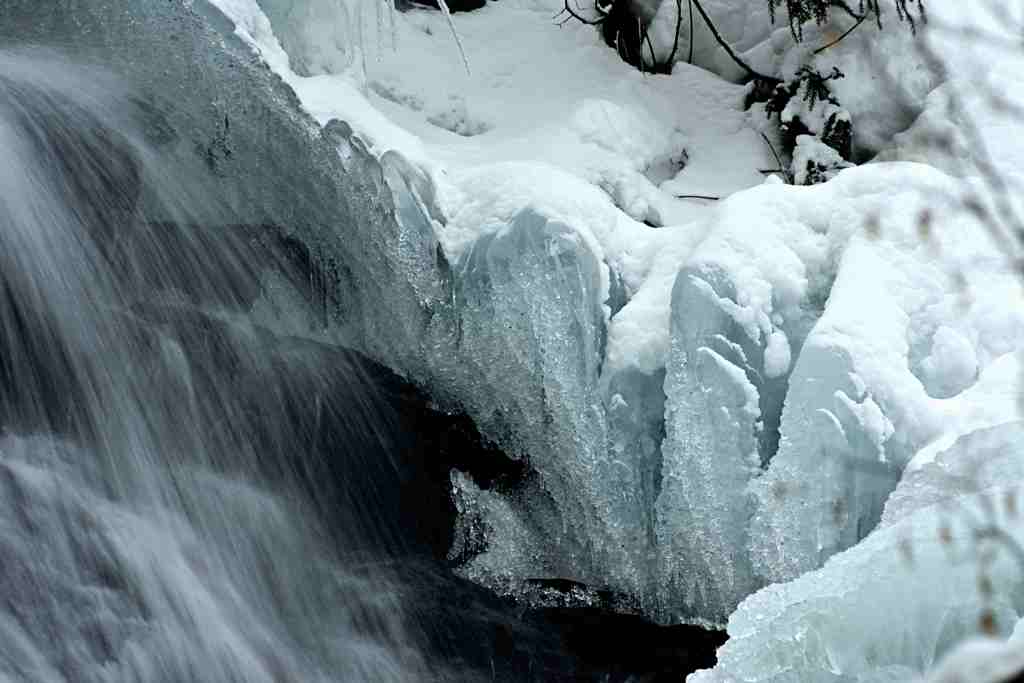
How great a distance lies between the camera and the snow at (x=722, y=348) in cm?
273

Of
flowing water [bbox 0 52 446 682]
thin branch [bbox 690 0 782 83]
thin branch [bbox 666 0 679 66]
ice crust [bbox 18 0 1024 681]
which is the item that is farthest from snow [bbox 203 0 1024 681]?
thin branch [bbox 666 0 679 66]

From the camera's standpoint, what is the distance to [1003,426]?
2715 mm

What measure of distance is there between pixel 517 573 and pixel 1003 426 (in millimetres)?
1552

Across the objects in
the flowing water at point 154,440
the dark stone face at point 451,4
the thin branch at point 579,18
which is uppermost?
the dark stone face at point 451,4

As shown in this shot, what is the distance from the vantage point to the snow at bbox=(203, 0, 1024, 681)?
273cm

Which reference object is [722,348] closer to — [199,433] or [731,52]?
[199,433]

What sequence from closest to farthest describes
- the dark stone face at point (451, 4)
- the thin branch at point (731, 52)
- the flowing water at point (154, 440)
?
1. the flowing water at point (154, 440)
2. the thin branch at point (731, 52)
3. the dark stone face at point (451, 4)

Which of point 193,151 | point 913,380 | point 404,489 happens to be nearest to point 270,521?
point 404,489

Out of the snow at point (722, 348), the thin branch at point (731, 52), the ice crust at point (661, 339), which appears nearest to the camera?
the snow at point (722, 348)

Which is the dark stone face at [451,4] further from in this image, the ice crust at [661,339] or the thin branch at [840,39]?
the thin branch at [840,39]

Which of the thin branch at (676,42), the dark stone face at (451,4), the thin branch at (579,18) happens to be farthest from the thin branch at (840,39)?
the dark stone face at (451,4)

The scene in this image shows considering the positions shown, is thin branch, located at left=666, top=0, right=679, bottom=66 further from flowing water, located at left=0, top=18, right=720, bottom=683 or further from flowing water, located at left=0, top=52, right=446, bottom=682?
flowing water, located at left=0, top=52, right=446, bottom=682

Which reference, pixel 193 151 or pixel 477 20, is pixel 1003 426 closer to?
pixel 193 151

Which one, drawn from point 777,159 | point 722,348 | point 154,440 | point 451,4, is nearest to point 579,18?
point 451,4
